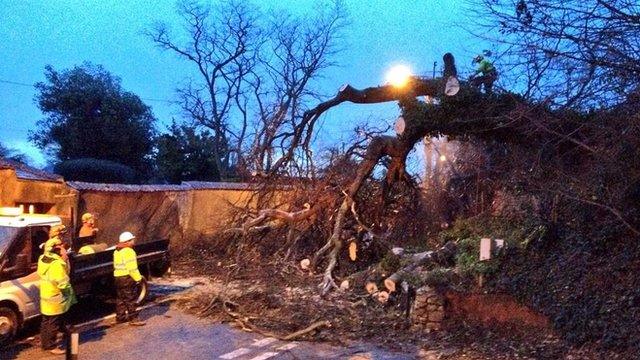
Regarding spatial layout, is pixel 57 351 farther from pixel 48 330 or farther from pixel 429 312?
pixel 429 312

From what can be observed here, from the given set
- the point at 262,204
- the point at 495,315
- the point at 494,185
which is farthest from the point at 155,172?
the point at 495,315

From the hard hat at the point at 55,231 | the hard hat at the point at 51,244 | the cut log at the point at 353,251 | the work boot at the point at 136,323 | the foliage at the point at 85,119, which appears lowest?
the work boot at the point at 136,323

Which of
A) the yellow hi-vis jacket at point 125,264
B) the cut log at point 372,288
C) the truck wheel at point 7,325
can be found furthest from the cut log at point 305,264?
the truck wheel at point 7,325

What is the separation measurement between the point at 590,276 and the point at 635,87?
2983 millimetres

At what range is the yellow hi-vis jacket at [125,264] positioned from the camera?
376 inches

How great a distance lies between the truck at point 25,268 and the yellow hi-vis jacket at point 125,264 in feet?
1.34

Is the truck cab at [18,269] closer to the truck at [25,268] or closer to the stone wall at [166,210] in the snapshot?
the truck at [25,268]

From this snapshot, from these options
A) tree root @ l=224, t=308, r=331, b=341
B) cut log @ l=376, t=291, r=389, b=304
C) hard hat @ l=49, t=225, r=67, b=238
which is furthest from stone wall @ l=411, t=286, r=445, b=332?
hard hat @ l=49, t=225, r=67, b=238

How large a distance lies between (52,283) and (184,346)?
194cm

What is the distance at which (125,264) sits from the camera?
9555 mm

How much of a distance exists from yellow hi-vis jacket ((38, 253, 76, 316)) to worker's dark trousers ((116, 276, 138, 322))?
1501 mm

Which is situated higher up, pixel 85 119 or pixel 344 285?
pixel 85 119

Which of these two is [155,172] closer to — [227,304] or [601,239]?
[227,304]

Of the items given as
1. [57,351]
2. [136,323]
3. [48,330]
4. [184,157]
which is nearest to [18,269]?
[48,330]
